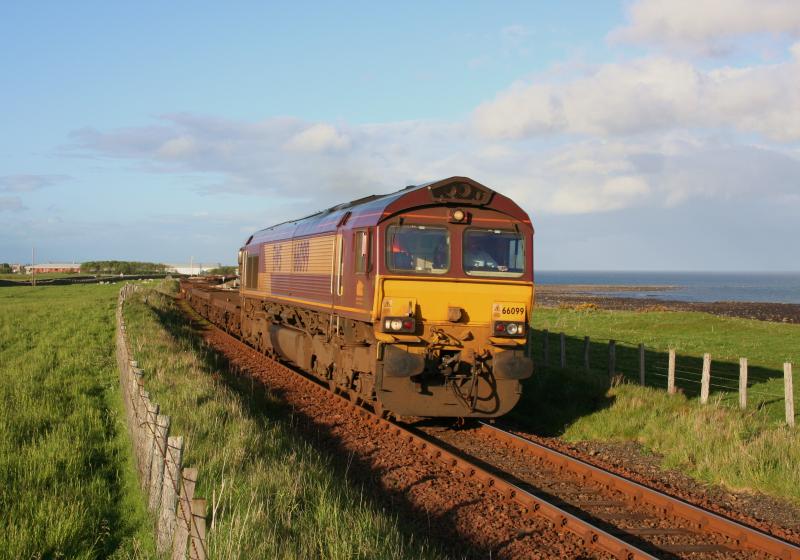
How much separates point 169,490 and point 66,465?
3.43m

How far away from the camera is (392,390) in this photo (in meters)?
11.3

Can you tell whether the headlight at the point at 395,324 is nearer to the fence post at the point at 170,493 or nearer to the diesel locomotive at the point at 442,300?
the diesel locomotive at the point at 442,300

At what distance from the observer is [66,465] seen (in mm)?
8734

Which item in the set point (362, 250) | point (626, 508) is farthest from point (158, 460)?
point (362, 250)

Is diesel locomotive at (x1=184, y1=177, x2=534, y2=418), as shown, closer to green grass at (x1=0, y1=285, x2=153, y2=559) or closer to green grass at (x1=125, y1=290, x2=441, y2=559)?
green grass at (x1=125, y1=290, x2=441, y2=559)

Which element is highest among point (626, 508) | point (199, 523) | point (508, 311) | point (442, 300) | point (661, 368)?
point (442, 300)

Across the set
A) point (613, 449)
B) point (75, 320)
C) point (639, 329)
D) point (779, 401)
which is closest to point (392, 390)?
point (613, 449)

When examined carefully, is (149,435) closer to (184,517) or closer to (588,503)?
(184,517)

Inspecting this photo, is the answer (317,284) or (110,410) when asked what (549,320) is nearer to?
(317,284)

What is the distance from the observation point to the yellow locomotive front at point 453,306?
11.3 m

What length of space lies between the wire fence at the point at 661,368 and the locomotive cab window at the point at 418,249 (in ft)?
17.2

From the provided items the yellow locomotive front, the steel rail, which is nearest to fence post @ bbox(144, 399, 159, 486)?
the yellow locomotive front

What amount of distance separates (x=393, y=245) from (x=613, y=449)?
464 centimetres

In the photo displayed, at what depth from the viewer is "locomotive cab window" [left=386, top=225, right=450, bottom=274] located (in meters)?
11.5
